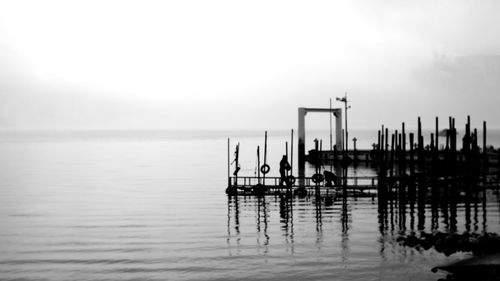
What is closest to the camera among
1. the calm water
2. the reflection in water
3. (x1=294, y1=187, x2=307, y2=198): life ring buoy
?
the calm water

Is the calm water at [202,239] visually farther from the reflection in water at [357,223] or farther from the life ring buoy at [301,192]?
the life ring buoy at [301,192]

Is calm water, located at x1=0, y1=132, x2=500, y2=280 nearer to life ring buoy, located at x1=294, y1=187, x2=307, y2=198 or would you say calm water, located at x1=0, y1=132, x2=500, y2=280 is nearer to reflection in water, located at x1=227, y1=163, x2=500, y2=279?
reflection in water, located at x1=227, y1=163, x2=500, y2=279

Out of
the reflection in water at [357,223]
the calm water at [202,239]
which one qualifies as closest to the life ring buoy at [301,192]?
the reflection in water at [357,223]

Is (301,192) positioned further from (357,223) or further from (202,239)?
(202,239)

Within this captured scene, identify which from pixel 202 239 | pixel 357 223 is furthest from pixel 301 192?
pixel 202 239

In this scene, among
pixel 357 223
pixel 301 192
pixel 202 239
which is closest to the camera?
pixel 202 239

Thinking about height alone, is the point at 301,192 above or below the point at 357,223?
above

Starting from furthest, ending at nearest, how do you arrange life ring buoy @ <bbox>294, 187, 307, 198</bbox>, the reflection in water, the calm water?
1. life ring buoy @ <bbox>294, 187, 307, 198</bbox>
2. the reflection in water
3. the calm water

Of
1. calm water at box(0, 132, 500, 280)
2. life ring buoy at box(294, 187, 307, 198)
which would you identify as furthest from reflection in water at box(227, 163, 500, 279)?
life ring buoy at box(294, 187, 307, 198)

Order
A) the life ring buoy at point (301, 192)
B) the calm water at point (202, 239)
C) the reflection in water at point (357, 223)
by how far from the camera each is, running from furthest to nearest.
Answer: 1. the life ring buoy at point (301, 192)
2. the reflection in water at point (357, 223)
3. the calm water at point (202, 239)

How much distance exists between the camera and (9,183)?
70.6m

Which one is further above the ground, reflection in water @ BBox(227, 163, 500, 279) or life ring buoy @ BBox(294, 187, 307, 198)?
life ring buoy @ BBox(294, 187, 307, 198)

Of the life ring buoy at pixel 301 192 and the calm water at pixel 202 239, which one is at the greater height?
the life ring buoy at pixel 301 192

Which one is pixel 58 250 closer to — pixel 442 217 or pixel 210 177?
pixel 442 217
